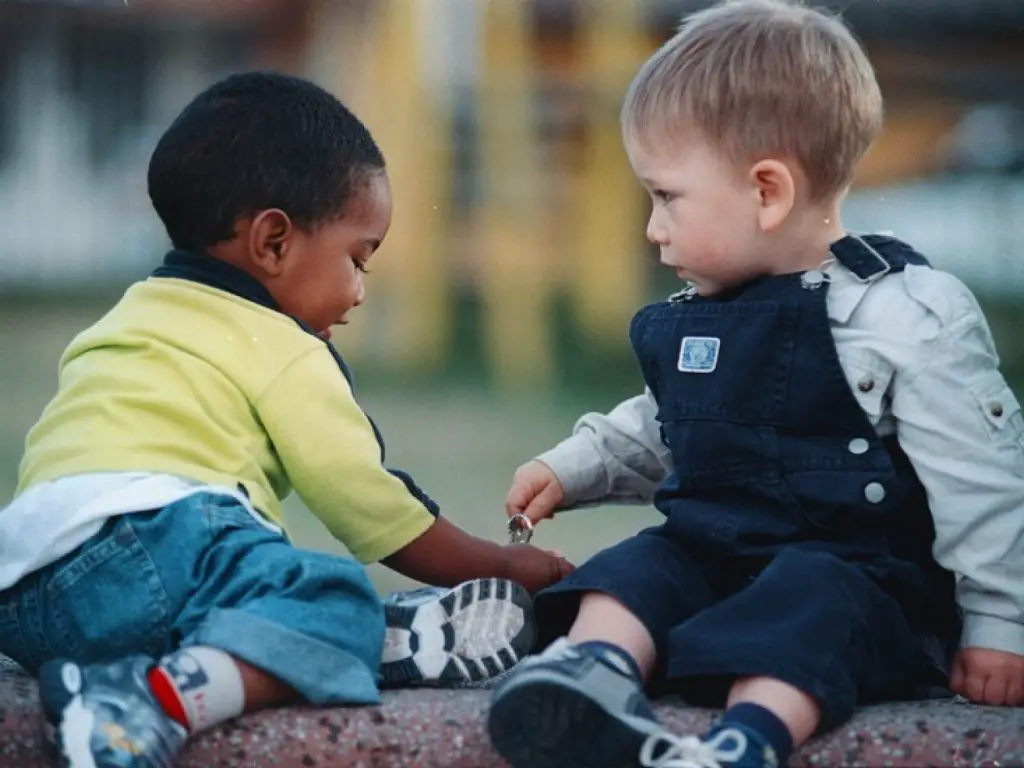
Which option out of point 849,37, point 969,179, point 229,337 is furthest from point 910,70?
point 229,337

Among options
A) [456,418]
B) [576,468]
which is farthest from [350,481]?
[456,418]

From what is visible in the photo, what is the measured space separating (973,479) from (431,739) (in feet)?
1.98

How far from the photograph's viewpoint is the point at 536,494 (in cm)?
206

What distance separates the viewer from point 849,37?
75.0 inches

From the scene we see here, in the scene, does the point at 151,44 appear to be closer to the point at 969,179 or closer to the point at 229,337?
the point at 969,179

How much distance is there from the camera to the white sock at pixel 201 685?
5.03 feet

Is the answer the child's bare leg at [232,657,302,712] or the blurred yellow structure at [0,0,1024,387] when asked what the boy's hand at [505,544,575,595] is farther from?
the blurred yellow structure at [0,0,1024,387]

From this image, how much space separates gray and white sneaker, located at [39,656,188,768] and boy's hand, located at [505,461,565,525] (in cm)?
63

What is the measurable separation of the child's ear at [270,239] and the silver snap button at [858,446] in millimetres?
654

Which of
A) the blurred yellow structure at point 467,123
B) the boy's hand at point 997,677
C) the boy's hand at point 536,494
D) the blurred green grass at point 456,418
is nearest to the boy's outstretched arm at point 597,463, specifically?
the boy's hand at point 536,494

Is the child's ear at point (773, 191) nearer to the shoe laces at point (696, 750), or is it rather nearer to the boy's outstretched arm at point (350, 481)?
the boy's outstretched arm at point (350, 481)

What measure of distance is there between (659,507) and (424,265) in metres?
2.50

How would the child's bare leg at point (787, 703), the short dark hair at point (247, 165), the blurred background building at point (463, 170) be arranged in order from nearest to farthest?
the child's bare leg at point (787, 703) < the short dark hair at point (247, 165) < the blurred background building at point (463, 170)

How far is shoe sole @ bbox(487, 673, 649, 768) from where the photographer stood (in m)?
1.48
